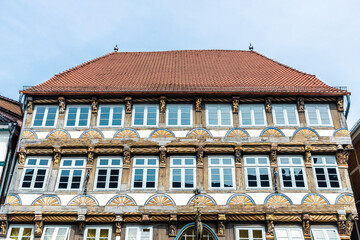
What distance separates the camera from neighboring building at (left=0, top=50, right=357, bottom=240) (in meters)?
14.2

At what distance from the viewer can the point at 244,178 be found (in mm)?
14977

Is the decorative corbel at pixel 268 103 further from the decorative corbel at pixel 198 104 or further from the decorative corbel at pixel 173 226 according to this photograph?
the decorative corbel at pixel 173 226

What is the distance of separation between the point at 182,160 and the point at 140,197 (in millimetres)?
2296

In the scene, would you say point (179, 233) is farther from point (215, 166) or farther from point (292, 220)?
point (292, 220)

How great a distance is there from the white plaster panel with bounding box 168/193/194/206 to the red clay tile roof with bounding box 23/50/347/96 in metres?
4.59

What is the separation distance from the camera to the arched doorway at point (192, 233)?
14.0m

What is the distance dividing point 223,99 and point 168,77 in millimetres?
3238

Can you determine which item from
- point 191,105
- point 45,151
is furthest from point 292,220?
point 45,151

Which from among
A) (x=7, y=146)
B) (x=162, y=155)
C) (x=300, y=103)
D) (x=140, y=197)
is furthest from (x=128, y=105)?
(x=300, y=103)

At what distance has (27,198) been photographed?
14.7m

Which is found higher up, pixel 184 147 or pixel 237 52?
pixel 237 52

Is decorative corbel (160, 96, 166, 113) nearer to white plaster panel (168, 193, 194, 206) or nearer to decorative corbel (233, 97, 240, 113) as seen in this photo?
decorative corbel (233, 97, 240, 113)

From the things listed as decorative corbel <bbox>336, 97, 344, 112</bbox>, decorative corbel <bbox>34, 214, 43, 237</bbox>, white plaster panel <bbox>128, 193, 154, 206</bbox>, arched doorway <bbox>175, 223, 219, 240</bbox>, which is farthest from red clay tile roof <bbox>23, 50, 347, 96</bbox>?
arched doorway <bbox>175, 223, 219, 240</bbox>

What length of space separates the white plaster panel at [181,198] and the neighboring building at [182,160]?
4 centimetres
